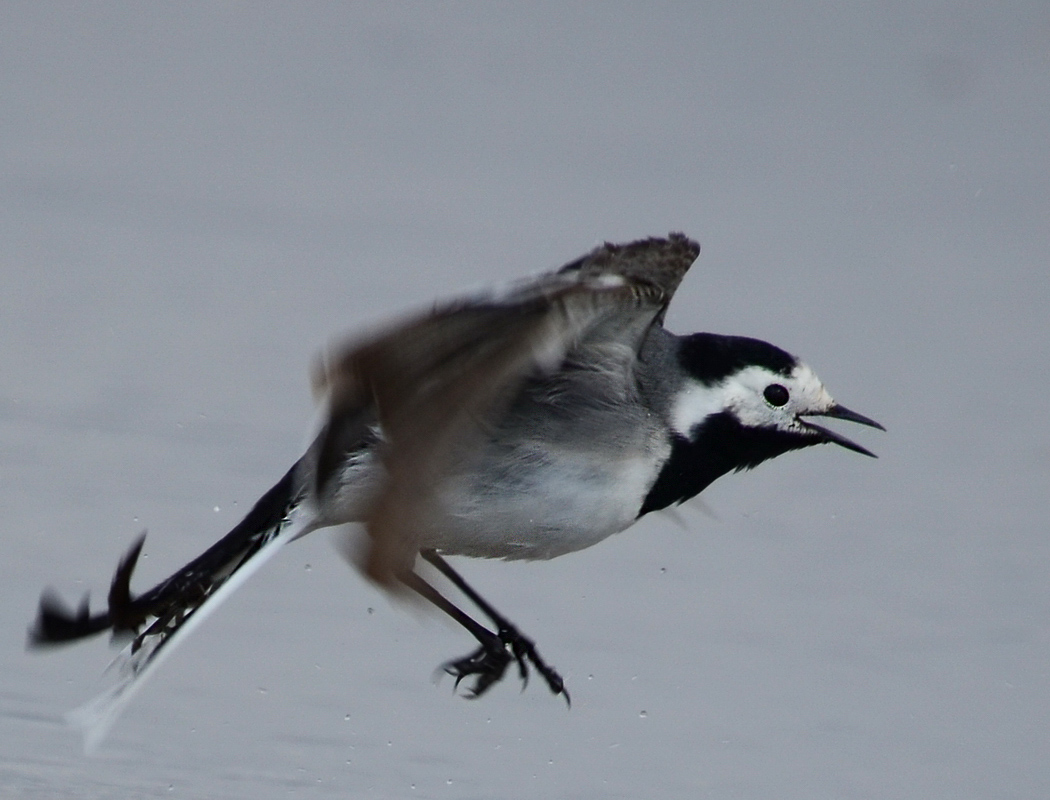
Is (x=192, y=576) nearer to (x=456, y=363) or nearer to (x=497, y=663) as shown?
(x=497, y=663)

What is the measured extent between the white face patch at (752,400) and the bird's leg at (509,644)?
840 mm

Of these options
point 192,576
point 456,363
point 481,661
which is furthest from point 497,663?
point 456,363

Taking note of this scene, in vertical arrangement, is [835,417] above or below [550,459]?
above

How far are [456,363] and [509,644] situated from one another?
165 centimetres

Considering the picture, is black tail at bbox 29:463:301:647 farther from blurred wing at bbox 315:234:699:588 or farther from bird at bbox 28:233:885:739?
blurred wing at bbox 315:234:699:588

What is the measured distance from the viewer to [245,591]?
7051mm

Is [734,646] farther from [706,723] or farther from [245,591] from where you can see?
[245,591]

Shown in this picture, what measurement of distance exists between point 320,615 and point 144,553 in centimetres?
55

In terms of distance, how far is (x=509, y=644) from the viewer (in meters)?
6.60

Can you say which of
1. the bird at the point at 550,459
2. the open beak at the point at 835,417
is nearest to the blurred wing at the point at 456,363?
the bird at the point at 550,459

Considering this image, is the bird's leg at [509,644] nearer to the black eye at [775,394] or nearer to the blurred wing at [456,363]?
the blurred wing at [456,363]

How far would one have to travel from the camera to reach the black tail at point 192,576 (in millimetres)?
5898

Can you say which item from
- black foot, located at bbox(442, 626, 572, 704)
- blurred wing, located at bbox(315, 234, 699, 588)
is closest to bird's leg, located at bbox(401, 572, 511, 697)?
black foot, located at bbox(442, 626, 572, 704)

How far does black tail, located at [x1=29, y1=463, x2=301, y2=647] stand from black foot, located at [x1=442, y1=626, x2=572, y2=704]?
2.61ft
